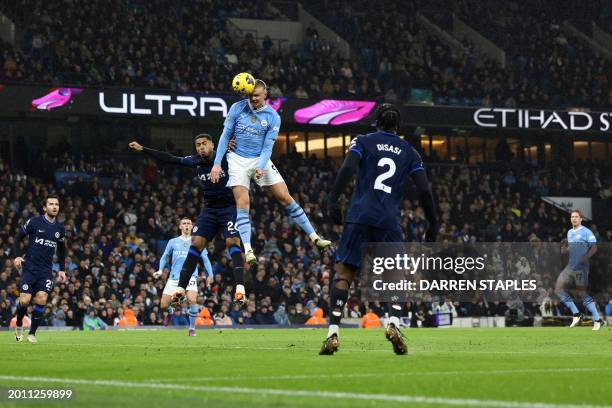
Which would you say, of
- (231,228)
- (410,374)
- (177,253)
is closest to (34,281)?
(231,228)

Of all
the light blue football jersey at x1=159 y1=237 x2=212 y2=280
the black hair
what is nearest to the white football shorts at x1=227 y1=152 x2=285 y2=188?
the black hair

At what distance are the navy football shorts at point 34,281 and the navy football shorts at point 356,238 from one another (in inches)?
303

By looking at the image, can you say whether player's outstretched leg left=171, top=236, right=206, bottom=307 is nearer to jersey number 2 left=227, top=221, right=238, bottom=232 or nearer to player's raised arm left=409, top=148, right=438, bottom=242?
jersey number 2 left=227, top=221, right=238, bottom=232

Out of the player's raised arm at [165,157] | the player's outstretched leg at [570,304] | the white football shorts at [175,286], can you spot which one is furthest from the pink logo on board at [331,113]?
the player's raised arm at [165,157]

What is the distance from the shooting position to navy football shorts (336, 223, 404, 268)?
1131 centimetres

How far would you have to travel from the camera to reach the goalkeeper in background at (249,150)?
15.0 metres

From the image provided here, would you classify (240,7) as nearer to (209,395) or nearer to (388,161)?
(388,161)

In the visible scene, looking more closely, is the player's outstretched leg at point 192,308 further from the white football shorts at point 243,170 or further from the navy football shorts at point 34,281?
the white football shorts at point 243,170

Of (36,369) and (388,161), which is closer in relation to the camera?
(36,369)

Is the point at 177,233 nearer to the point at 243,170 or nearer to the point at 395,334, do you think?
the point at 243,170

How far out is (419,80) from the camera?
151 ft

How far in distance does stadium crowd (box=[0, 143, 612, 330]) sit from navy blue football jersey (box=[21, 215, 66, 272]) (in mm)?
12669

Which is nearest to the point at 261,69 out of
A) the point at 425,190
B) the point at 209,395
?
the point at 425,190

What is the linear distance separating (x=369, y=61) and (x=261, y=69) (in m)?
5.95
